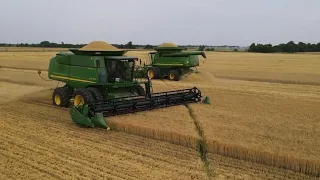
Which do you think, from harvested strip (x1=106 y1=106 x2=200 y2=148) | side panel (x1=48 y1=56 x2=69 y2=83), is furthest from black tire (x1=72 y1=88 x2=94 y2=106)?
side panel (x1=48 y1=56 x2=69 y2=83)

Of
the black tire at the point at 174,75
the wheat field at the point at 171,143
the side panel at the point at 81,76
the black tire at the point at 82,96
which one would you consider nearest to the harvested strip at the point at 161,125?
the wheat field at the point at 171,143

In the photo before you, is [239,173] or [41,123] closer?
[239,173]

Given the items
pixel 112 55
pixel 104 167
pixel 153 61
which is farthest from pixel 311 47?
pixel 104 167

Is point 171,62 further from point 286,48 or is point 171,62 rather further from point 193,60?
point 286,48

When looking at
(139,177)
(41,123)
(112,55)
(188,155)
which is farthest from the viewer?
(112,55)

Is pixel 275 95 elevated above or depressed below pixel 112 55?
below

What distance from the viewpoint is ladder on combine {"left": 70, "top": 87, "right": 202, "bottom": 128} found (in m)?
9.46

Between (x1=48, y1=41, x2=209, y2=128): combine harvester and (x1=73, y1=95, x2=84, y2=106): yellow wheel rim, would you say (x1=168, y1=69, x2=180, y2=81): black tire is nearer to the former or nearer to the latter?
(x1=48, y1=41, x2=209, y2=128): combine harvester

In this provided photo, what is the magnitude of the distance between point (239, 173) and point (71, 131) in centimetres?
442

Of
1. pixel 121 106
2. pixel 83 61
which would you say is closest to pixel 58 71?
pixel 83 61

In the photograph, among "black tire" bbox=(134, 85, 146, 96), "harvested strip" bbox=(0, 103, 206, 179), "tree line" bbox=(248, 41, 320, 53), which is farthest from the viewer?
"tree line" bbox=(248, 41, 320, 53)

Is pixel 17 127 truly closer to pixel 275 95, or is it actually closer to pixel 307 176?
pixel 307 176

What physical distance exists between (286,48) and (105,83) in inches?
2661

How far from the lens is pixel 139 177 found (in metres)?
6.22
